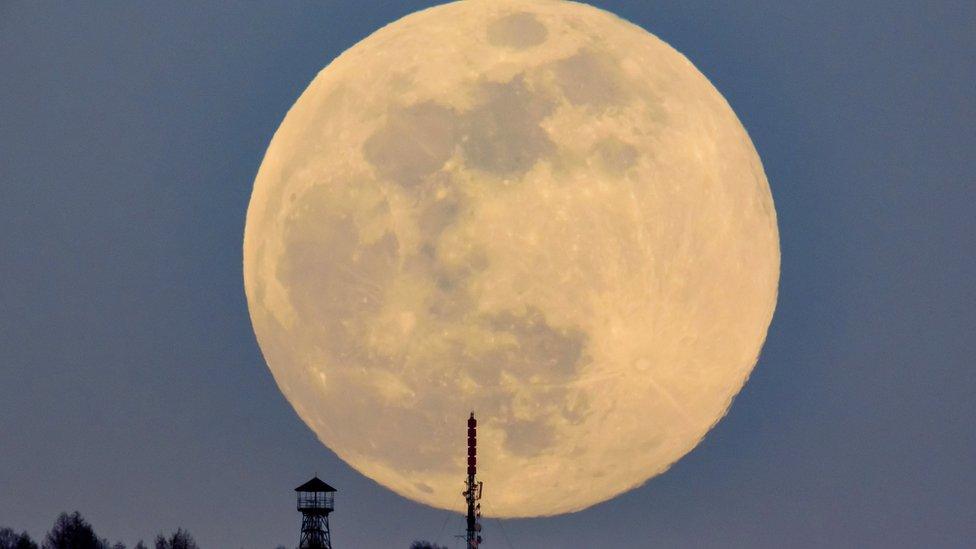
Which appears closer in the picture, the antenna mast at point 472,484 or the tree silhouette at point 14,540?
the antenna mast at point 472,484

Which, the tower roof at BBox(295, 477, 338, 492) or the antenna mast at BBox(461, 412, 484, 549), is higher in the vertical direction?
the tower roof at BBox(295, 477, 338, 492)

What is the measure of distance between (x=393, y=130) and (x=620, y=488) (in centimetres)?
1450

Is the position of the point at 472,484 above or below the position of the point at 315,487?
below

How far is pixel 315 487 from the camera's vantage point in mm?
100188

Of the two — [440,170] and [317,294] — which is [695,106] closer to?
[440,170]

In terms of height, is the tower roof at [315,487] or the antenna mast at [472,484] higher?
the tower roof at [315,487]

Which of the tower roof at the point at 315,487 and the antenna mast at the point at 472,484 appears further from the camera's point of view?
the tower roof at the point at 315,487

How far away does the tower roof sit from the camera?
100000 millimetres

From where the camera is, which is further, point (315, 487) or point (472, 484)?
point (315, 487)

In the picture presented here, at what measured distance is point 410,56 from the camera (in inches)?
2687

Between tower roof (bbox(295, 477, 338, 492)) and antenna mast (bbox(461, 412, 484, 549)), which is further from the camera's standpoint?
tower roof (bbox(295, 477, 338, 492))

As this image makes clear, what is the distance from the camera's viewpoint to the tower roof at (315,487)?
100 metres

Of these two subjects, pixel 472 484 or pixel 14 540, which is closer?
pixel 472 484

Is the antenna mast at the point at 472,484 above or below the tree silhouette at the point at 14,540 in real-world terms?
below
